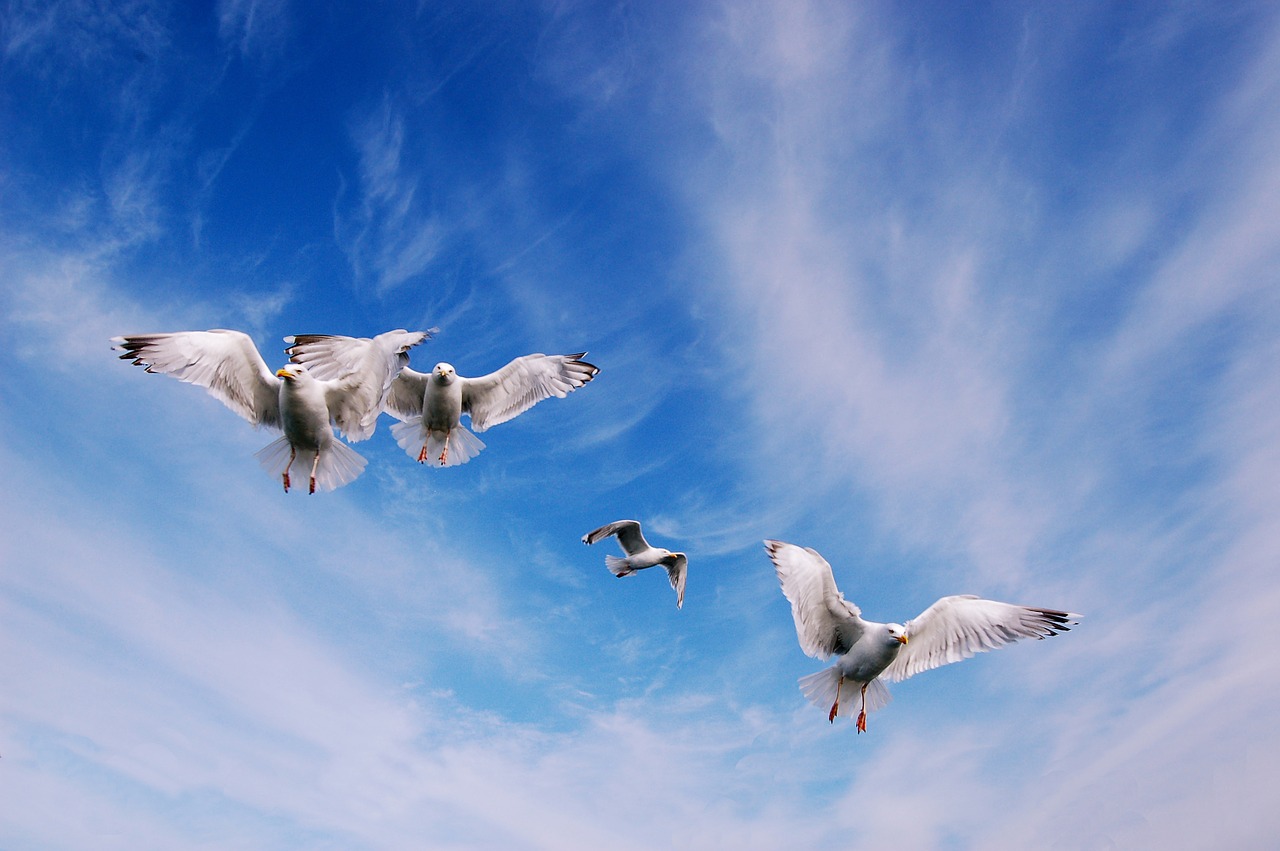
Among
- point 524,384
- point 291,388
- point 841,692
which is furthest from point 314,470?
point 841,692

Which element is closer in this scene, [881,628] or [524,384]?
[881,628]

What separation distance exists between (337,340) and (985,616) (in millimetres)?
11524

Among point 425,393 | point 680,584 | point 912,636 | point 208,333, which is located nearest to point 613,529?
point 680,584

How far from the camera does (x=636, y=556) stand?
1809 centimetres

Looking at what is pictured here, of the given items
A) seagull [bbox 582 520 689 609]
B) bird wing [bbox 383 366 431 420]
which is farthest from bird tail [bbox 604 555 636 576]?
bird wing [bbox 383 366 431 420]

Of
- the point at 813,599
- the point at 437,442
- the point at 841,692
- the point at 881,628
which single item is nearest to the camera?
the point at 881,628

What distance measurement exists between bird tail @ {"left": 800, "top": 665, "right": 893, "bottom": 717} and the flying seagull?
7.24 meters

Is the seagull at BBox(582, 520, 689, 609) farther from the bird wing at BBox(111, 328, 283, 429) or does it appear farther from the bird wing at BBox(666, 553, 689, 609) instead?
the bird wing at BBox(111, 328, 283, 429)

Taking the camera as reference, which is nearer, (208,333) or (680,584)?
(208,333)

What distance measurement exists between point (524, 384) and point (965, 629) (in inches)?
366

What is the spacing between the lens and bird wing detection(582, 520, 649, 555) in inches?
672

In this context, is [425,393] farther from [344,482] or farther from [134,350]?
[134,350]

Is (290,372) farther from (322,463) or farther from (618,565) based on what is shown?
(618,565)

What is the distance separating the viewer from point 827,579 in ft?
42.9
